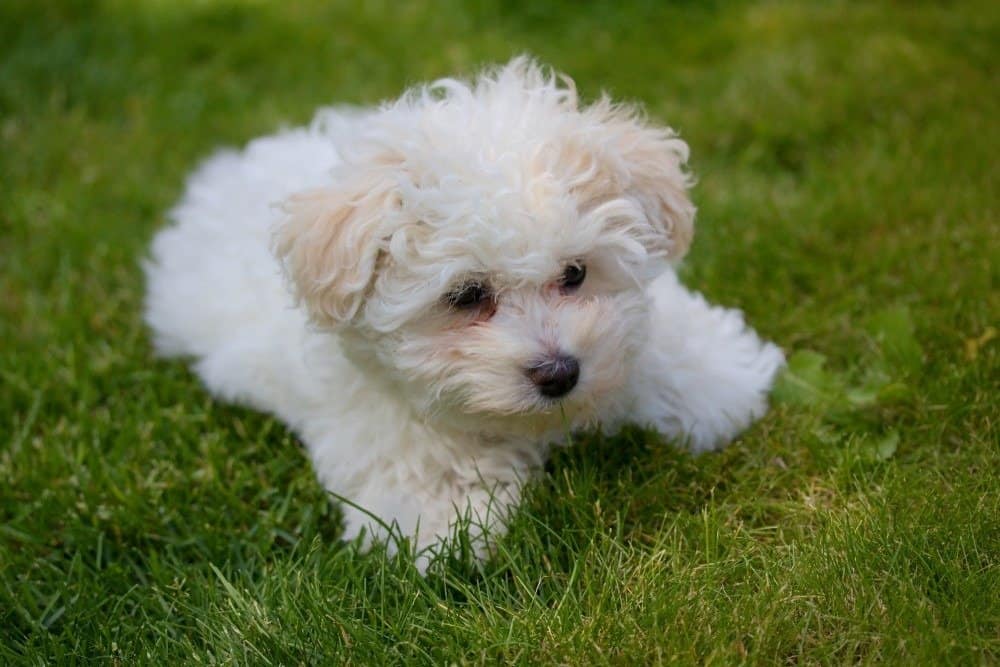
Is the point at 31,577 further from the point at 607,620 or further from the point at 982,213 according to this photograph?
the point at 982,213

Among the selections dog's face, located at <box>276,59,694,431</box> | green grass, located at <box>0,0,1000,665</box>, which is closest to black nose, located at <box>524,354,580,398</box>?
dog's face, located at <box>276,59,694,431</box>

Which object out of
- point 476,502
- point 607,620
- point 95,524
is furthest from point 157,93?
point 607,620

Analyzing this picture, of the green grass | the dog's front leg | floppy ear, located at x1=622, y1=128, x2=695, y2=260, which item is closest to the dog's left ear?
floppy ear, located at x1=622, y1=128, x2=695, y2=260

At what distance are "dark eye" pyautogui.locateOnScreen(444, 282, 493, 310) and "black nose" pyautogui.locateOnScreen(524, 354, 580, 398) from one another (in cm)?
23

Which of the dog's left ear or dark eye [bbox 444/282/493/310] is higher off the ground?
the dog's left ear

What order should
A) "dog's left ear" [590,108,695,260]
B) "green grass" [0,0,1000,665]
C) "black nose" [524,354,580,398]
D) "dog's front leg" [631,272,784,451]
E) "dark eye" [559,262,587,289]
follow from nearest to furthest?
"green grass" [0,0,1000,665] < "black nose" [524,354,580,398] < "dark eye" [559,262,587,289] < "dog's left ear" [590,108,695,260] < "dog's front leg" [631,272,784,451]

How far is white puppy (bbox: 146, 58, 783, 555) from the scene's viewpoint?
2.55 m

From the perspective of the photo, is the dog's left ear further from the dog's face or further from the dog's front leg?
the dog's front leg

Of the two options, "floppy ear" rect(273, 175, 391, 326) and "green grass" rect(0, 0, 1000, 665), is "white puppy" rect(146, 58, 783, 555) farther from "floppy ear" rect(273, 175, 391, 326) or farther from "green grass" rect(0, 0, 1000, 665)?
"green grass" rect(0, 0, 1000, 665)

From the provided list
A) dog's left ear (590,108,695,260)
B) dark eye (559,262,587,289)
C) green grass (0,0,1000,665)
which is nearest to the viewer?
green grass (0,0,1000,665)

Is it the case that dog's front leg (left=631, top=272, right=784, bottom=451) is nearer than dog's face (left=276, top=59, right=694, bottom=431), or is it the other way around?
dog's face (left=276, top=59, right=694, bottom=431)

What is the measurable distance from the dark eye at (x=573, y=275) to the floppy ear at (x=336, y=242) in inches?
17.5

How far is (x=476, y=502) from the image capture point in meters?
2.95

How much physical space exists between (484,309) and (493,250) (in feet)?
0.66
